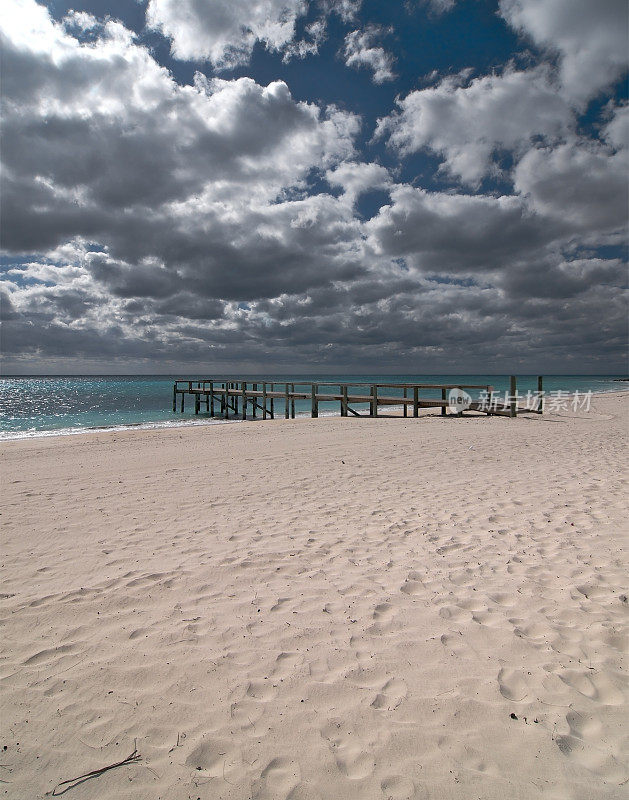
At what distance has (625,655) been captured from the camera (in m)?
2.96

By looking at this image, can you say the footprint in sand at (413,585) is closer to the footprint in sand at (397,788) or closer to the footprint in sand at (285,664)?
the footprint in sand at (285,664)

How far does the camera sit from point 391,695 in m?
2.65

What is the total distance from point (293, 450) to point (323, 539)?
20.9ft

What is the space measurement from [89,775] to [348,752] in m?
1.39

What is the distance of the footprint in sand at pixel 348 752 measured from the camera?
2182mm

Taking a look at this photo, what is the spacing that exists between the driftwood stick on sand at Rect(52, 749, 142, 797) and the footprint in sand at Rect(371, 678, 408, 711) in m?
1.39

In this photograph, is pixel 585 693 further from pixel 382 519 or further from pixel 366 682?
pixel 382 519

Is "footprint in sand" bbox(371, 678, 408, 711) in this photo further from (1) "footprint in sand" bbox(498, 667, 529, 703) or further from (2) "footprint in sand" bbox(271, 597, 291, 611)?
(2) "footprint in sand" bbox(271, 597, 291, 611)

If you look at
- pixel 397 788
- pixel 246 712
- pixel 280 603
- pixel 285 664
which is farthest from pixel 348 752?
pixel 280 603

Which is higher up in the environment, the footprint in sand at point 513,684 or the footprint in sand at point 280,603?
the footprint in sand at point 513,684

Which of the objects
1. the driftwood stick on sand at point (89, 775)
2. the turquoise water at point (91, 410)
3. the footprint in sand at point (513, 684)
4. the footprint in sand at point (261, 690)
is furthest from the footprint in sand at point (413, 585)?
the turquoise water at point (91, 410)

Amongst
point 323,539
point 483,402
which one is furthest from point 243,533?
point 483,402

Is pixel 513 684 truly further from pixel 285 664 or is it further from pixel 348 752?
pixel 285 664

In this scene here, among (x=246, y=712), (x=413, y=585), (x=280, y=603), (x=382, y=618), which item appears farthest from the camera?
(x=413, y=585)
